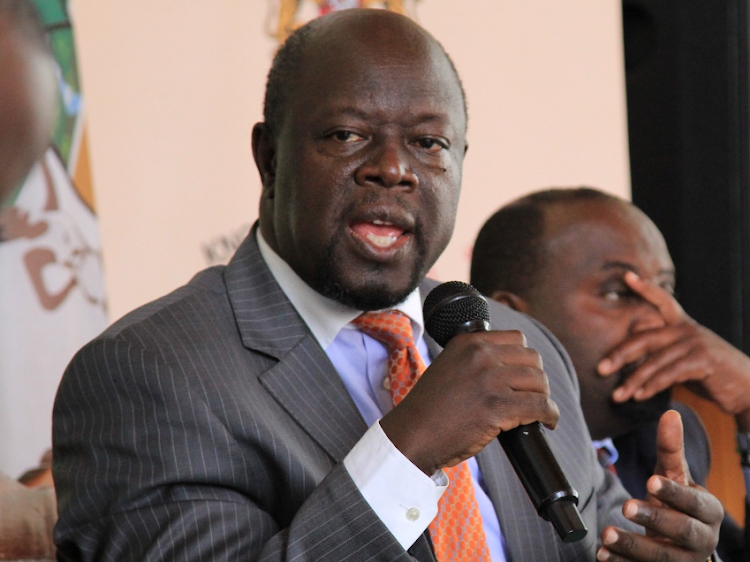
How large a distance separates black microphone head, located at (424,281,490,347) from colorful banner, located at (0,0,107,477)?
1.14 m

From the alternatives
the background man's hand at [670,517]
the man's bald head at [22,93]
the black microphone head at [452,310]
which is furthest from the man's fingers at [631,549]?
the man's bald head at [22,93]

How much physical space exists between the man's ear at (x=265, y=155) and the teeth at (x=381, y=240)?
0.99ft

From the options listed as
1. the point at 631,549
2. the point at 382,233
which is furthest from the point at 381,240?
the point at 631,549

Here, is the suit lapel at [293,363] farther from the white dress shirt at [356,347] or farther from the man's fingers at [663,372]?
the man's fingers at [663,372]

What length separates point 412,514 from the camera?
1443 mm

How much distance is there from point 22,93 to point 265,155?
0.71 metres

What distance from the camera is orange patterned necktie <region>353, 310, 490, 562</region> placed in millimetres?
1668

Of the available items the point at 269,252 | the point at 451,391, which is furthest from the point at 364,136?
the point at 451,391

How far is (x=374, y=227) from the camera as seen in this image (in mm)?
1750

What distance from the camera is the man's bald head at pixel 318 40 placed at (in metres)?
1.85

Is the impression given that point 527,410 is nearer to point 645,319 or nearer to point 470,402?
point 470,402

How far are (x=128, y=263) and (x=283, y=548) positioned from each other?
126 centimetres

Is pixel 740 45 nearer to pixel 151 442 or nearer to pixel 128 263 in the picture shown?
pixel 128 263

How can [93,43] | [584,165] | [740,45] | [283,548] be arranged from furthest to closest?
[740,45] < [584,165] < [93,43] < [283,548]
